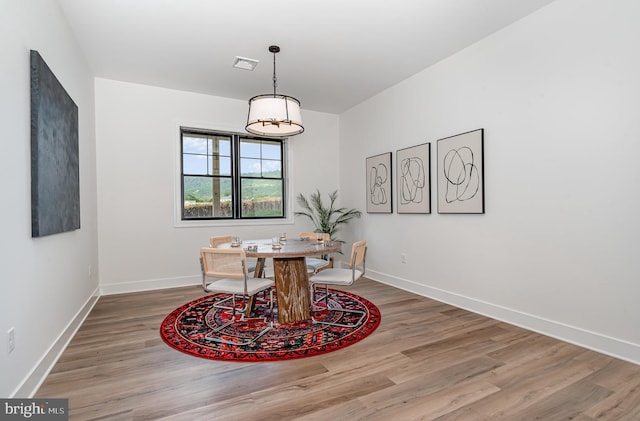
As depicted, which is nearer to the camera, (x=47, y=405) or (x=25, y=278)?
(x=47, y=405)

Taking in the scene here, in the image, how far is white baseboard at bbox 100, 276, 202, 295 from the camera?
14.2 feet

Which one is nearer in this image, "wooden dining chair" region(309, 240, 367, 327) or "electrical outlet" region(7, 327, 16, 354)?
"electrical outlet" region(7, 327, 16, 354)

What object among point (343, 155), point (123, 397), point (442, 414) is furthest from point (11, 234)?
point (343, 155)

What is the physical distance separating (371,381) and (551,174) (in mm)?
2292

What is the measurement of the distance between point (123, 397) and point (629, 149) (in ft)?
12.3

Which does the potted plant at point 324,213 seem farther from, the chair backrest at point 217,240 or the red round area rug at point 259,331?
the red round area rug at point 259,331

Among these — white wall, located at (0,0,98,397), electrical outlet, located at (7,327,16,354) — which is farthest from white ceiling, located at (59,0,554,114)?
electrical outlet, located at (7,327,16,354)

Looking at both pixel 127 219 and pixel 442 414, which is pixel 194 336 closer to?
pixel 442 414

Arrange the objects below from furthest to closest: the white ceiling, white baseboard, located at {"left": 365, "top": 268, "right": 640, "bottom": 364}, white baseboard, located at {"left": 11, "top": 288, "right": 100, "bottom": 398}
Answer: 1. the white ceiling
2. white baseboard, located at {"left": 365, "top": 268, "right": 640, "bottom": 364}
3. white baseboard, located at {"left": 11, "top": 288, "right": 100, "bottom": 398}

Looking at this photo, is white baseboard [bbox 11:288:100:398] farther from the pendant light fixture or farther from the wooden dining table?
the pendant light fixture

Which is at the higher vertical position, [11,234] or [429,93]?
[429,93]

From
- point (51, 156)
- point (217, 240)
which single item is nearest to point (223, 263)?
point (217, 240)

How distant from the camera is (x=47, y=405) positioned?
180cm

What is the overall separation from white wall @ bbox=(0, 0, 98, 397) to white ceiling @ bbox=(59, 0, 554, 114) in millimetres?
585
